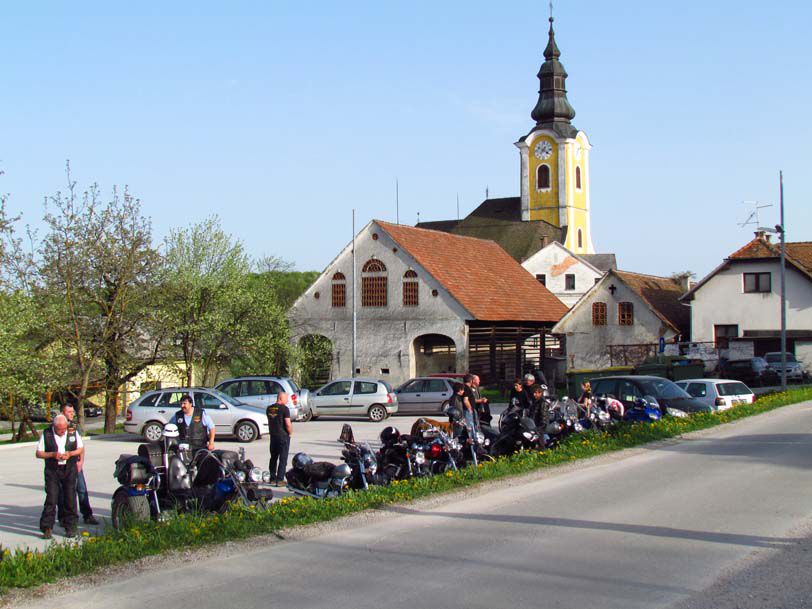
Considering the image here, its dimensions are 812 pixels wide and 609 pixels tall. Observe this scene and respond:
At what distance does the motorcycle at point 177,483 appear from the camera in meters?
11.3

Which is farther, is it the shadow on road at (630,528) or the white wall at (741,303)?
the white wall at (741,303)

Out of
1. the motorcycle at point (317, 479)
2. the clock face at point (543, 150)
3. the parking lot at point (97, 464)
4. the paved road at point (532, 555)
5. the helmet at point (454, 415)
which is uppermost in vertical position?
the clock face at point (543, 150)

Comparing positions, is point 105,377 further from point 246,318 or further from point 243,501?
point 243,501

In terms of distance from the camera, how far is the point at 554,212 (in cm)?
9919

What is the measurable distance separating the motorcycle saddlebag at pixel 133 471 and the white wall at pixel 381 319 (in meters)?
32.6

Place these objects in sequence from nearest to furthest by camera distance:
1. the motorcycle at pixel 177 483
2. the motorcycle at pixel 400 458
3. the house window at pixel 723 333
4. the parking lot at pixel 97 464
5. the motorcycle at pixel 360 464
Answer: the motorcycle at pixel 177 483
the parking lot at pixel 97 464
the motorcycle at pixel 360 464
the motorcycle at pixel 400 458
the house window at pixel 723 333

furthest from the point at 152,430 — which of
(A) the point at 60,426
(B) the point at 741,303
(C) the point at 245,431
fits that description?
(B) the point at 741,303

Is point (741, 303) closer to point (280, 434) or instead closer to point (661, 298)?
point (661, 298)

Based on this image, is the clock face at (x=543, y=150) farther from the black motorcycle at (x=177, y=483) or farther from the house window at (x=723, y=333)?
the black motorcycle at (x=177, y=483)

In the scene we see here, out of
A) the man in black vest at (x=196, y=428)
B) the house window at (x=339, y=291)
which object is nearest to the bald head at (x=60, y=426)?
the man in black vest at (x=196, y=428)

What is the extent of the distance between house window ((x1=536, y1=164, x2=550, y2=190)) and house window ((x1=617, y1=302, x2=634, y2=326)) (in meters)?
49.5

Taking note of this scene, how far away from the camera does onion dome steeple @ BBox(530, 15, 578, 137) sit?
9756 cm

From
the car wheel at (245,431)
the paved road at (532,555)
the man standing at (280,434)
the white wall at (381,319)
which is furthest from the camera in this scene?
the white wall at (381,319)

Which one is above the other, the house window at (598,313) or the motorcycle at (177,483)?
the house window at (598,313)
